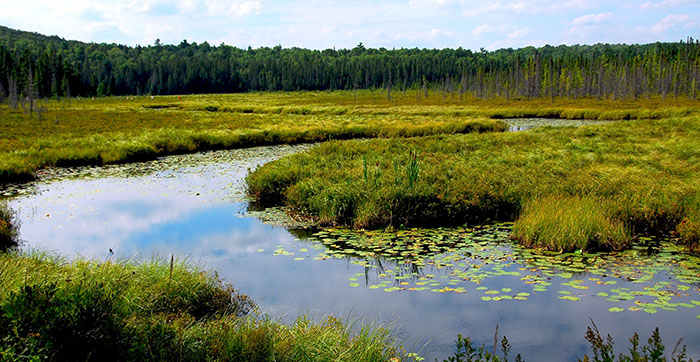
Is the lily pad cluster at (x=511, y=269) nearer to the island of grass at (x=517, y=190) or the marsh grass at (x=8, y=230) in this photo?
the island of grass at (x=517, y=190)

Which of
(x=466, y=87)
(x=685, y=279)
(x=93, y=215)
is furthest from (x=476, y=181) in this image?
(x=466, y=87)

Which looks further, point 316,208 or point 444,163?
point 444,163

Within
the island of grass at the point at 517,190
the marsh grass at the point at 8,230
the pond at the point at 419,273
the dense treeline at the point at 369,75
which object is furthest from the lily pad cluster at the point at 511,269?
the dense treeline at the point at 369,75

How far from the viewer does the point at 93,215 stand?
52.3ft

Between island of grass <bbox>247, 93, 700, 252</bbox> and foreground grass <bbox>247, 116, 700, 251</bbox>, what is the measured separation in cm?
3

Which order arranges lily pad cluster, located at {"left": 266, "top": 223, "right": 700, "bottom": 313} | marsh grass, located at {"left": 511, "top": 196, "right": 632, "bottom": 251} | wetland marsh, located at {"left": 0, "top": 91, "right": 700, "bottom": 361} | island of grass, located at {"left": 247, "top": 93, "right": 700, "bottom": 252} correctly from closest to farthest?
1. wetland marsh, located at {"left": 0, "top": 91, "right": 700, "bottom": 361}
2. lily pad cluster, located at {"left": 266, "top": 223, "right": 700, "bottom": 313}
3. marsh grass, located at {"left": 511, "top": 196, "right": 632, "bottom": 251}
4. island of grass, located at {"left": 247, "top": 93, "right": 700, "bottom": 252}

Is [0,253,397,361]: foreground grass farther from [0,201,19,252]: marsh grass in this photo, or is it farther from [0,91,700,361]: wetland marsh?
[0,201,19,252]: marsh grass

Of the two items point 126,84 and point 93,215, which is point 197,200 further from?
point 126,84

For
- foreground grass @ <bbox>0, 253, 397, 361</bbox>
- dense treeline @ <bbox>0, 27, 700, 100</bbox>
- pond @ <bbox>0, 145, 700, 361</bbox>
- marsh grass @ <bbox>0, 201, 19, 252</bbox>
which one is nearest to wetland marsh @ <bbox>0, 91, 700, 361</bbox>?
pond @ <bbox>0, 145, 700, 361</bbox>

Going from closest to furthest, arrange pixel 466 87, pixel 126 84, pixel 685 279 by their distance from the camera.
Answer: pixel 685 279 < pixel 466 87 < pixel 126 84

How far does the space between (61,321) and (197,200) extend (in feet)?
40.5

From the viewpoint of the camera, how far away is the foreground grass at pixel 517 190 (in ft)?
39.0

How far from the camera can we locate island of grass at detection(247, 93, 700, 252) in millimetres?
11852

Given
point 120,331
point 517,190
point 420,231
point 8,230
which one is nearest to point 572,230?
point 420,231
